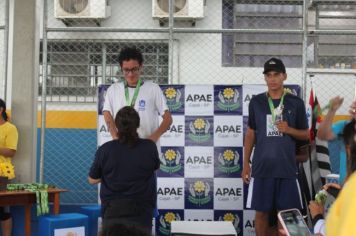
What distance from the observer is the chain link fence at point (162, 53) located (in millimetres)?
8836

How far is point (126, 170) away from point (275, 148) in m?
1.47

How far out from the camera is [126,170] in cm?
346

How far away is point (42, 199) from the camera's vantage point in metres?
5.06

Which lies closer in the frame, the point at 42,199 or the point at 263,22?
the point at 42,199

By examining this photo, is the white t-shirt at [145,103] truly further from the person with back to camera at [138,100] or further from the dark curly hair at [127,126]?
the dark curly hair at [127,126]

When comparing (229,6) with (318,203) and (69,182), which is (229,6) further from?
(318,203)

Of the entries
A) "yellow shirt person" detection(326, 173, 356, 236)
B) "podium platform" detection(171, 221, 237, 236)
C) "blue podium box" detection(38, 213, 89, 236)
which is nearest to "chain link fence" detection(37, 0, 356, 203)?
"blue podium box" detection(38, 213, 89, 236)

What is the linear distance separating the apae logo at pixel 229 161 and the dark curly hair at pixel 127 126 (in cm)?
219

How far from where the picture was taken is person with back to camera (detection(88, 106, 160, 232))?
3.46 meters

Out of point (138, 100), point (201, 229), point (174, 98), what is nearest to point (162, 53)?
point (174, 98)

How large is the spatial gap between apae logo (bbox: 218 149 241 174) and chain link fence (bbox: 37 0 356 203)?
124 inches

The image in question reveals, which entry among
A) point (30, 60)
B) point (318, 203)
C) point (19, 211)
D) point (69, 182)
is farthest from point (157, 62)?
point (318, 203)

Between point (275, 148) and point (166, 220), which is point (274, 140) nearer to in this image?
point (275, 148)

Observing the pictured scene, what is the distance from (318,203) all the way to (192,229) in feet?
4.60
